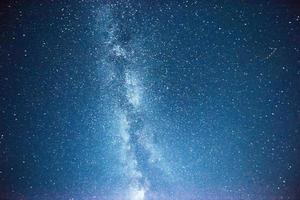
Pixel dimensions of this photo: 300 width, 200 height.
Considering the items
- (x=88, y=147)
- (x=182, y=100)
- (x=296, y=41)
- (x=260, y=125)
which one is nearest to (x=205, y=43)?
(x=182, y=100)

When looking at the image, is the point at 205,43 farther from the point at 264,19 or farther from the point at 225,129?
the point at 225,129

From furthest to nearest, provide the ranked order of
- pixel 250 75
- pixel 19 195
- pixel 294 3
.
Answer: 1. pixel 19 195
2. pixel 250 75
3. pixel 294 3

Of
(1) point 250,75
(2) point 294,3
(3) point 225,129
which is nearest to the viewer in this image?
(2) point 294,3

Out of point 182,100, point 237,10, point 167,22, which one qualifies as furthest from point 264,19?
point 182,100

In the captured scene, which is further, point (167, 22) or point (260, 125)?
point (260, 125)

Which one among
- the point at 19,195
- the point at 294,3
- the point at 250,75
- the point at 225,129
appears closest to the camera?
the point at 294,3

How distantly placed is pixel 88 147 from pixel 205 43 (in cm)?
98

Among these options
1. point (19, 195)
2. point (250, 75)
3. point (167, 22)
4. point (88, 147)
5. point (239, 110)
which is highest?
point (167, 22)

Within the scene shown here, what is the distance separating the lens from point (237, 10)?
1.57 m

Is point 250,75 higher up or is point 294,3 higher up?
point 294,3

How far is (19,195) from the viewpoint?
1.98 metres

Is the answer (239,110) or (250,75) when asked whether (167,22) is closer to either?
(250,75)

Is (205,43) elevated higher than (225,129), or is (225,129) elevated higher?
(205,43)

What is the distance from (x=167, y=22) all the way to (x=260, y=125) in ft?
2.77
